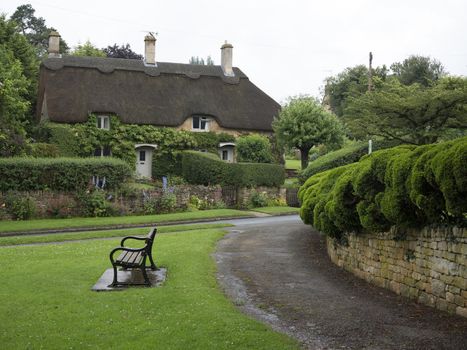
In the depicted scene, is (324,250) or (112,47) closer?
(324,250)

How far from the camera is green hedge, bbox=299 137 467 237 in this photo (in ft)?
25.2

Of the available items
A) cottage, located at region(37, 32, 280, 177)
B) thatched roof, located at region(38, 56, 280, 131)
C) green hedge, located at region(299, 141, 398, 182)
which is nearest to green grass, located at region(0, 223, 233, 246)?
green hedge, located at region(299, 141, 398, 182)

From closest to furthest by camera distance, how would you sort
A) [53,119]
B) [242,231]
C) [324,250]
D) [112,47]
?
[324,250] < [242,231] < [53,119] < [112,47]

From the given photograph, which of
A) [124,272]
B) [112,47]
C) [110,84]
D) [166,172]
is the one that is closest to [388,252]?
[124,272]

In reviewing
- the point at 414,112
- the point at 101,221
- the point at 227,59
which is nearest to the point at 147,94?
the point at 227,59

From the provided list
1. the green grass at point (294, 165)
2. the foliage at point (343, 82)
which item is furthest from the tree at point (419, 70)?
the green grass at point (294, 165)

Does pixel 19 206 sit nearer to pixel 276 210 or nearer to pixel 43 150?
pixel 43 150

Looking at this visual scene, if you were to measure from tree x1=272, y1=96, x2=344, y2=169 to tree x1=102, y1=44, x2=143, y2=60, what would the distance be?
26.7 m

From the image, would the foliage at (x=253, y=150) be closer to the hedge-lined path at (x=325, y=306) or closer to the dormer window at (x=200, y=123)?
the dormer window at (x=200, y=123)

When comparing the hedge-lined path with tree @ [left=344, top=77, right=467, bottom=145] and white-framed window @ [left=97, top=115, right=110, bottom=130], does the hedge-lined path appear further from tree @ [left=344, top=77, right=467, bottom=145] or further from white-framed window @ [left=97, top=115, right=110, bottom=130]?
white-framed window @ [left=97, top=115, right=110, bottom=130]

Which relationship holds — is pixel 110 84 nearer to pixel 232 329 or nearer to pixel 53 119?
pixel 53 119

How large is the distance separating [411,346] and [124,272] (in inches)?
269

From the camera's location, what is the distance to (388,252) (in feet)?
34.9

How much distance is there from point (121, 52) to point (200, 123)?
22213 mm
